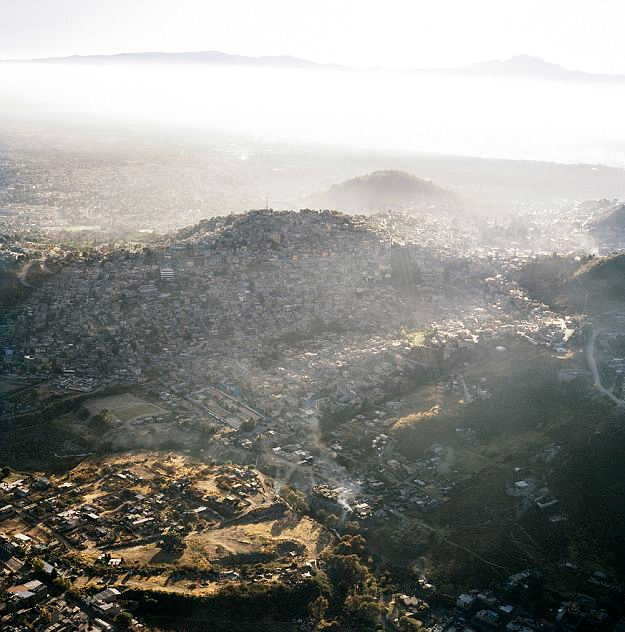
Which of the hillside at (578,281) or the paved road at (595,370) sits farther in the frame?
the hillside at (578,281)

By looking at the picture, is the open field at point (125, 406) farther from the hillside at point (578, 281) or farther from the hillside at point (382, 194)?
the hillside at point (382, 194)

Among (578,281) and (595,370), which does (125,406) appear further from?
(578,281)

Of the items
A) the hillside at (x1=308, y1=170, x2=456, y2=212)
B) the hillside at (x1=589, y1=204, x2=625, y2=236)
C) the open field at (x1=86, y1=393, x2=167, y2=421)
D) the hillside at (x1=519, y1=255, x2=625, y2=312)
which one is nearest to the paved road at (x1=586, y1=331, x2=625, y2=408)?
the hillside at (x1=519, y1=255, x2=625, y2=312)

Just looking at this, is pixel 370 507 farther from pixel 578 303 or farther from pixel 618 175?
pixel 618 175

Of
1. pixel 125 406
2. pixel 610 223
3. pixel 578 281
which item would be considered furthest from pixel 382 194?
pixel 125 406

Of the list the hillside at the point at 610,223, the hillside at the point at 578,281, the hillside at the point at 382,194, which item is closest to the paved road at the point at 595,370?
the hillside at the point at 578,281
